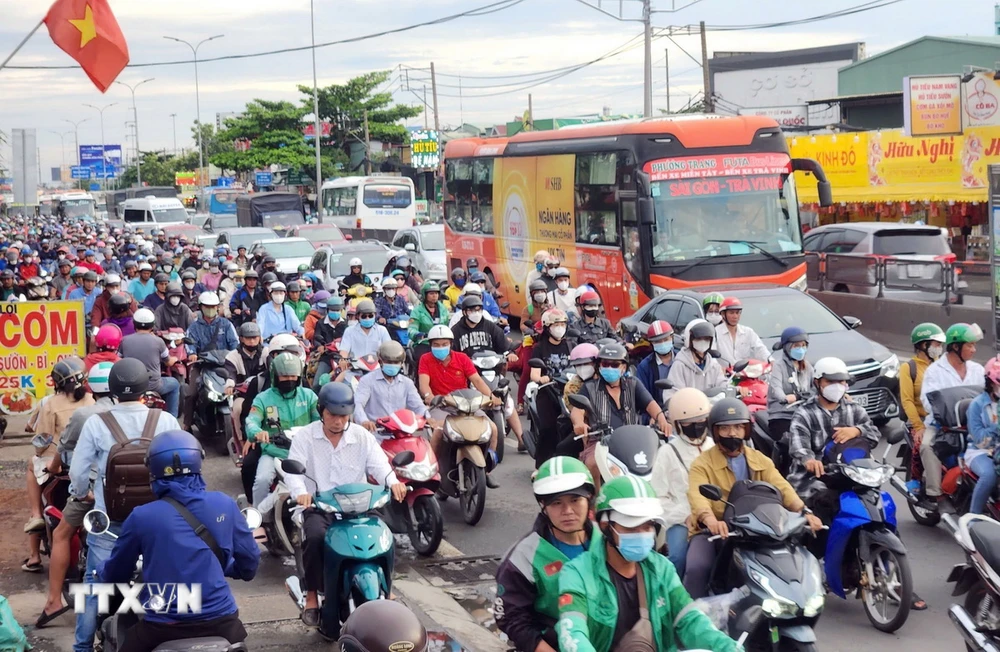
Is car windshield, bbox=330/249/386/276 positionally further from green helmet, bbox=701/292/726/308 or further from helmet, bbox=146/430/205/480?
helmet, bbox=146/430/205/480

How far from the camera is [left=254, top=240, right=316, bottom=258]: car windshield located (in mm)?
29422

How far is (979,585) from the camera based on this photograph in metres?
6.57

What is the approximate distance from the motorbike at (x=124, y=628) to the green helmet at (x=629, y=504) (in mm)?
1575

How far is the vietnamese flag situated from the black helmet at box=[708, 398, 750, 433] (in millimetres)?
12469

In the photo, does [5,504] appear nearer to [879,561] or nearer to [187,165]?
[879,561]

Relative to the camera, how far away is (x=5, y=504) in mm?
11367

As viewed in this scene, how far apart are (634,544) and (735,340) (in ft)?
25.1

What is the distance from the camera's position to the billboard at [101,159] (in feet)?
430

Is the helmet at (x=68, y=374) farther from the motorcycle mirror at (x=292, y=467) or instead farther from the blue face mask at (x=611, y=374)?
the blue face mask at (x=611, y=374)

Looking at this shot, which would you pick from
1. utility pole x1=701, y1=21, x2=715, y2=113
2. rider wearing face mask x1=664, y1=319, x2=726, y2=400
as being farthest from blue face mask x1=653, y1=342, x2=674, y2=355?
utility pole x1=701, y1=21, x2=715, y2=113

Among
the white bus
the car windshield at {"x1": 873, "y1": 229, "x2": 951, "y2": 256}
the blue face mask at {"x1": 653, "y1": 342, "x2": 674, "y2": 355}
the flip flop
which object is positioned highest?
the white bus

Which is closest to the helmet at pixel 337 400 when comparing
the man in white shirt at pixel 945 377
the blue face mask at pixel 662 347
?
the blue face mask at pixel 662 347

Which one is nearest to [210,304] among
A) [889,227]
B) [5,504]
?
[5,504]

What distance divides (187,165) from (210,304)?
377ft
